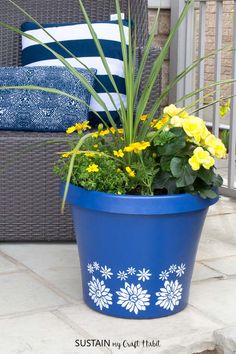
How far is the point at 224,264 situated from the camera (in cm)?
271

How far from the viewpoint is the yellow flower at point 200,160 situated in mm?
2064

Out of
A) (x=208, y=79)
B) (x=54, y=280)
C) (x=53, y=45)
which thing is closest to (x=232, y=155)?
(x=53, y=45)

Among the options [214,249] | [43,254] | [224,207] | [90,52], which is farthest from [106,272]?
[224,207]

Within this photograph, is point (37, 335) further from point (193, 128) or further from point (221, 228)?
point (221, 228)

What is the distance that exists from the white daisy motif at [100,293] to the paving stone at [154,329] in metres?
0.04

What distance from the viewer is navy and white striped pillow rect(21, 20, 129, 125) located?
10.6 ft

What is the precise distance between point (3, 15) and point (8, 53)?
17cm

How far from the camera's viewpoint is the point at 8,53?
3457 mm

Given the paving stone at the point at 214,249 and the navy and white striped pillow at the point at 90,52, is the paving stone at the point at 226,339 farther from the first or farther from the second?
the navy and white striped pillow at the point at 90,52

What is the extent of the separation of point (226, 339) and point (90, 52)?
1.58 meters

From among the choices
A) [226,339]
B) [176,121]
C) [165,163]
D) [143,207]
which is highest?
[176,121]

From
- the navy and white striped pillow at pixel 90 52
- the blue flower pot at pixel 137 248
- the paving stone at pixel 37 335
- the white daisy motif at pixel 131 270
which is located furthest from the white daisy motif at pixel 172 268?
the navy and white striped pillow at pixel 90 52

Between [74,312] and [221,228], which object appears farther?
[221,228]

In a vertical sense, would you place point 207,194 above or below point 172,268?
above
